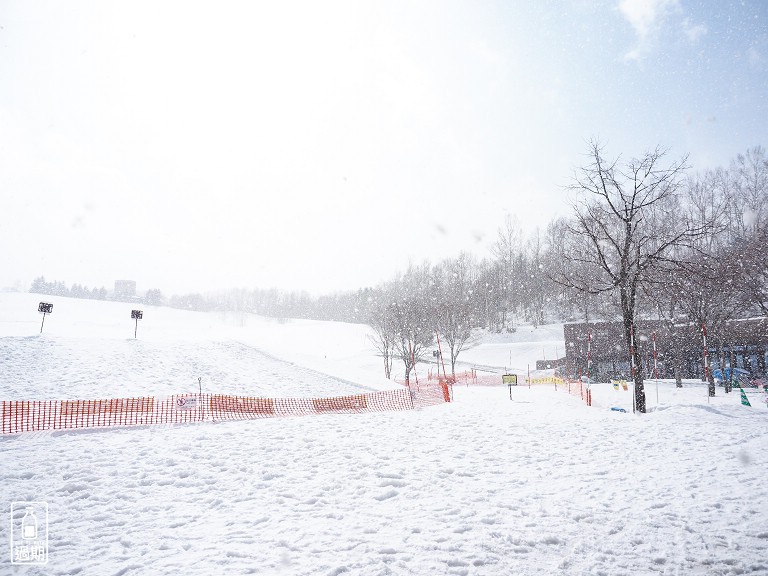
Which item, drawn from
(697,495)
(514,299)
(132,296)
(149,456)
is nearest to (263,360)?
(149,456)

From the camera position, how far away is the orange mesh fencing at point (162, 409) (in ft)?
36.7

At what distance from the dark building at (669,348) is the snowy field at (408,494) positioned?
740 inches

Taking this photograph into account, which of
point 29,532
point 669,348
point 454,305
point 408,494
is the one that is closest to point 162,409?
point 29,532

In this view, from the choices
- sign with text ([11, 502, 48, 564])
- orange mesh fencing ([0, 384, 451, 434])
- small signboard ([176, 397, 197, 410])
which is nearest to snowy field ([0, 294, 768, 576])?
sign with text ([11, 502, 48, 564])

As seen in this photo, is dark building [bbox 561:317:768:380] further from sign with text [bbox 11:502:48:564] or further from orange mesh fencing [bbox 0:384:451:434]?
sign with text [bbox 11:502:48:564]

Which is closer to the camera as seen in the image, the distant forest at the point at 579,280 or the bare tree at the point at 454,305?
the distant forest at the point at 579,280

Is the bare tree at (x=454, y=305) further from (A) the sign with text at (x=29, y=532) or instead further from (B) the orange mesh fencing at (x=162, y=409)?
(A) the sign with text at (x=29, y=532)

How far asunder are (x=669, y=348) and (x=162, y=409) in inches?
1537

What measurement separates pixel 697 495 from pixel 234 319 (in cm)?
11432

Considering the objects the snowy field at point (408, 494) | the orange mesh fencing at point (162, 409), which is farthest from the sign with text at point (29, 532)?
the orange mesh fencing at point (162, 409)

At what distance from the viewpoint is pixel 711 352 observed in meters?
33.1

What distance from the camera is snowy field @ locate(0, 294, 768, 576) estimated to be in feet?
14.7

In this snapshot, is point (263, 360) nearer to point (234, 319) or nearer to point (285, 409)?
point (285, 409)

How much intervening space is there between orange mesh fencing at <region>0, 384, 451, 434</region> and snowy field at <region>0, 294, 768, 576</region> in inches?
48.8
